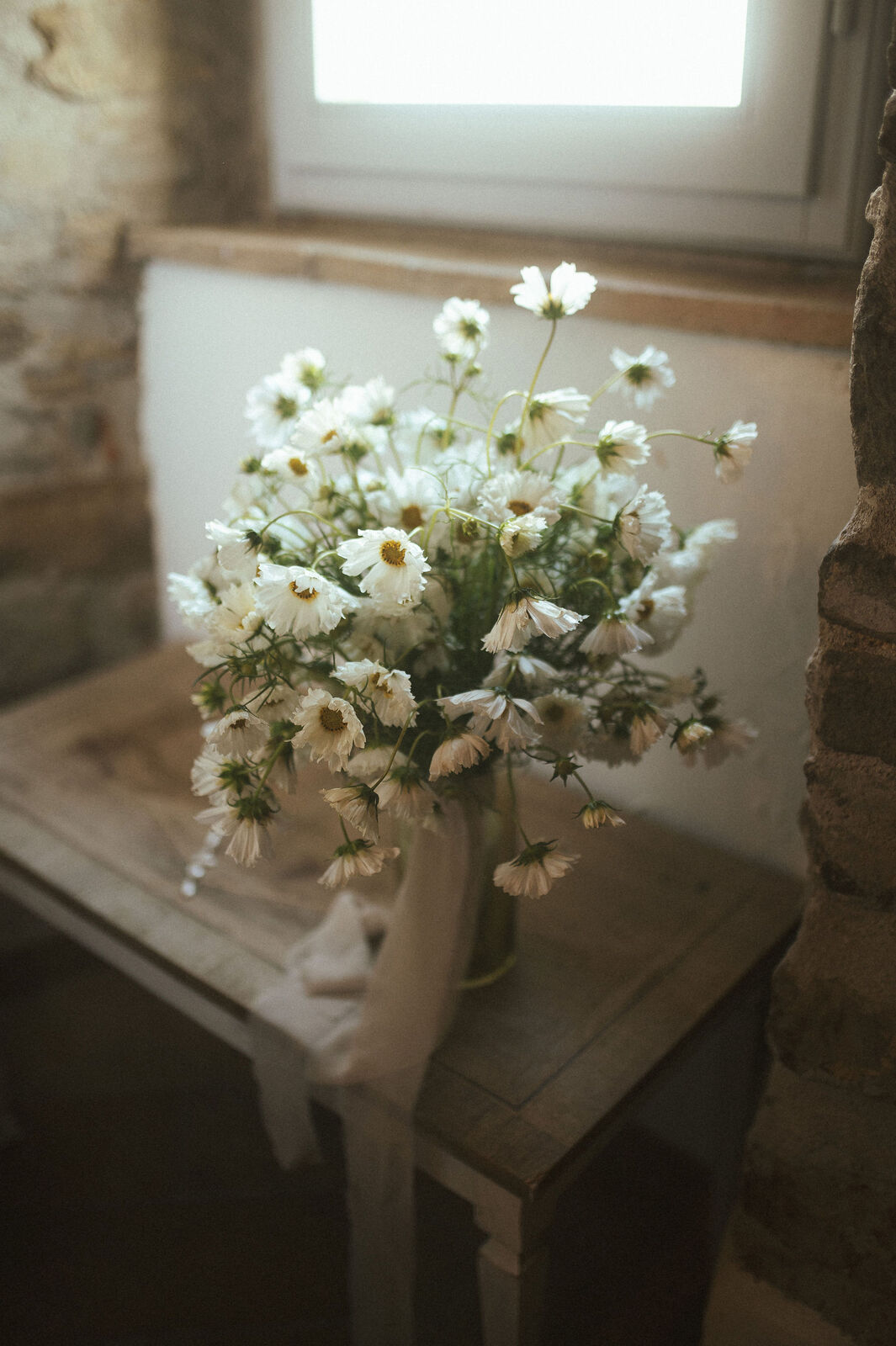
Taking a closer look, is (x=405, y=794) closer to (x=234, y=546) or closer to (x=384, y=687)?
(x=384, y=687)

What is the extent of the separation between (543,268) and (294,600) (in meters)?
0.80

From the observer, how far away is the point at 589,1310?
139 centimetres

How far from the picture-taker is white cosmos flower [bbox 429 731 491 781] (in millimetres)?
783

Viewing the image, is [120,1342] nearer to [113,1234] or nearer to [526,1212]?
[113,1234]

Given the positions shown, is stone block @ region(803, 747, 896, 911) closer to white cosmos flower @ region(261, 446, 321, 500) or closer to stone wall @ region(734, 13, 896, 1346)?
stone wall @ region(734, 13, 896, 1346)

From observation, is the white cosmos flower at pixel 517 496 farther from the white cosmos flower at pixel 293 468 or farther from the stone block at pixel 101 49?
the stone block at pixel 101 49

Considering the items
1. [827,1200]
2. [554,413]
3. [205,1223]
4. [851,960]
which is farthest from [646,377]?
[205,1223]

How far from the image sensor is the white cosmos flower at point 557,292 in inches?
34.0

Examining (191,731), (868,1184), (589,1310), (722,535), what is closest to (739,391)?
(722,535)

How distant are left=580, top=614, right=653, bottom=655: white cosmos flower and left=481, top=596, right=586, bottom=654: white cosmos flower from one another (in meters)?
0.08

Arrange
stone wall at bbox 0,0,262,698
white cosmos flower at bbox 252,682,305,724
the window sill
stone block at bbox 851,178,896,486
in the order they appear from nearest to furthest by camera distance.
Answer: stone block at bbox 851,178,896,486 → white cosmos flower at bbox 252,682,305,724 → the window sill → stone wall at bbox 0,0,262,698

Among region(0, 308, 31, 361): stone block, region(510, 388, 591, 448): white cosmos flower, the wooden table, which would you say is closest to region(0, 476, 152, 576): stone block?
region(0, 308, 31, 361): stone block

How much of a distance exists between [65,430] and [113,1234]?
1211mm

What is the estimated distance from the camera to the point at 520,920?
4.00 feet
